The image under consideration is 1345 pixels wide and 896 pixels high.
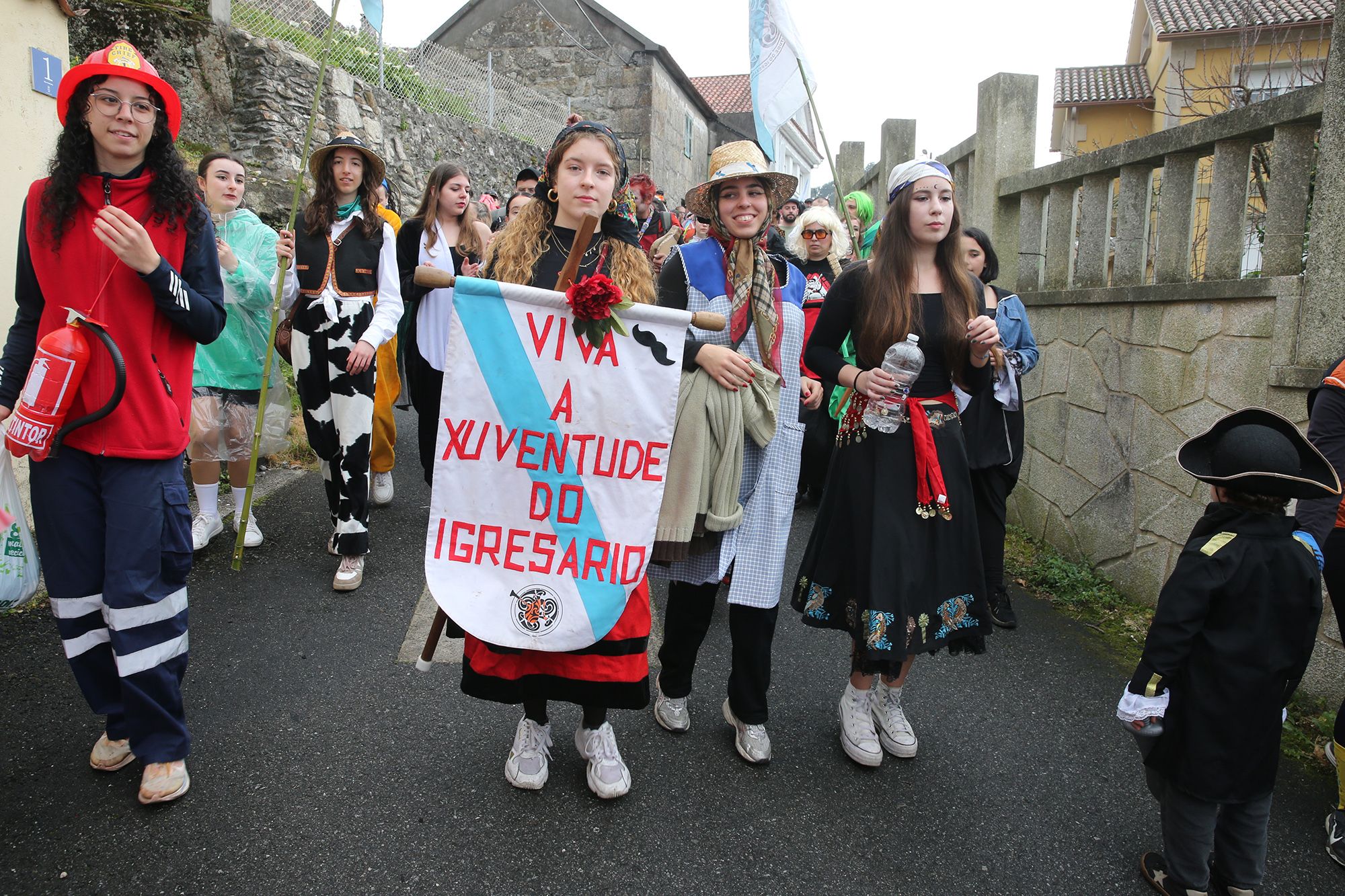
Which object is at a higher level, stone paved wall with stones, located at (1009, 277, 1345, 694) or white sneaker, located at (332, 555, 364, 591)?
stone paved wall with stones, located at (1009, 277, 1345, 694)

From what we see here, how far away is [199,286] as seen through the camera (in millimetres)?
2695

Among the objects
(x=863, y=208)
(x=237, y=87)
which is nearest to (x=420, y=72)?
(x=237, y=87)

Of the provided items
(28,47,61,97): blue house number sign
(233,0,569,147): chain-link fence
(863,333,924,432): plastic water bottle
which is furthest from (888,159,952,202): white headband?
(233,0,569,147): chain-link fence

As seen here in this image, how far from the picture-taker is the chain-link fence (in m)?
10.6

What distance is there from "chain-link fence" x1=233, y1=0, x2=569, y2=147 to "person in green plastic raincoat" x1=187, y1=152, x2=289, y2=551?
667 centimetres

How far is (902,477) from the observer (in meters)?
2.87

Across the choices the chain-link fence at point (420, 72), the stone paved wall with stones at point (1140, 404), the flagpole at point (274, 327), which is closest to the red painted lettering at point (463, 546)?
the flagpole at point (274, 327)

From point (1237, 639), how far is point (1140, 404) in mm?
2562

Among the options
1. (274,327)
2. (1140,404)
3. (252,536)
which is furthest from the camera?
(252,536)

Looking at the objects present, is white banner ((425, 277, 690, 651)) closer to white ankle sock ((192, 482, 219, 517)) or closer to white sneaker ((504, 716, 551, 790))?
white sneaker ((504, 716, 551, 790))

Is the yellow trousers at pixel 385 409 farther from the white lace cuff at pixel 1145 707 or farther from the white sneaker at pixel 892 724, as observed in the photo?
the white lace cuff at pixel 1145 707

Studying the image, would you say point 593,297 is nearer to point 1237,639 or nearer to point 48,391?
point 48,391

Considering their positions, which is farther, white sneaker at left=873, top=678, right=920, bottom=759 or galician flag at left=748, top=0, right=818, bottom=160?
galician flag at left=748, top=0, right=818, bottom=160

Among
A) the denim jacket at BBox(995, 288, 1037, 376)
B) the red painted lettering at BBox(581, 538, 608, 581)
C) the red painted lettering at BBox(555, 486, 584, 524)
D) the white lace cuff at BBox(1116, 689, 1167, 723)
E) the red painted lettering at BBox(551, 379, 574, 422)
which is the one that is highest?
the denim jacket at BBox(995, 288, 1037, 376)
